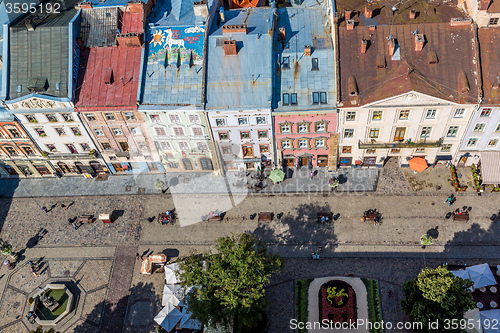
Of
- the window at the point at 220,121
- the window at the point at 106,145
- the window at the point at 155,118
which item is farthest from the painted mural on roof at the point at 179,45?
the window at the point at 106,145

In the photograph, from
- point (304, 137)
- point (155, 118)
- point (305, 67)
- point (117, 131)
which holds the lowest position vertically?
point (117, 131)

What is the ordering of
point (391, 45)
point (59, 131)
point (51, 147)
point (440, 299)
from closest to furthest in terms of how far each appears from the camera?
point (440, 299)
point (391, 45)
point (59, 131)
point (51, 147)

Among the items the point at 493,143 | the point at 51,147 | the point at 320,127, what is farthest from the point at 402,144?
the point at 51,147

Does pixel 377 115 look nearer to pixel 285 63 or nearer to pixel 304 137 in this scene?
pixel 304 137

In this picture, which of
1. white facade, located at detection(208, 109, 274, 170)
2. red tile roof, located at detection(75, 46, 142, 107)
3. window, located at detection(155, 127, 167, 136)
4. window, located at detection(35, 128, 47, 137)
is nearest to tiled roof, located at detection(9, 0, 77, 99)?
red tile roof, located at detection(75, 46, 142, 107)

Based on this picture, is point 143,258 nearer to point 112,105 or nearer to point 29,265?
point 29,265

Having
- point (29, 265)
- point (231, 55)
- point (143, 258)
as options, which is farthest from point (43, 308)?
point (231, 55)

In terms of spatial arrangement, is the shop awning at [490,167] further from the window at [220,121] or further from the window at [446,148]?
the window at [220,121]
